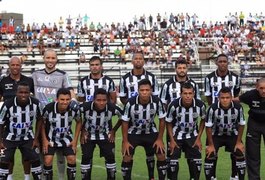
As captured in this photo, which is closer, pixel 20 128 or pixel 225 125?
pixel 20 128

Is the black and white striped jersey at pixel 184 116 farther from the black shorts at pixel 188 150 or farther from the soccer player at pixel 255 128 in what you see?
the soccer player at pixel 255 128

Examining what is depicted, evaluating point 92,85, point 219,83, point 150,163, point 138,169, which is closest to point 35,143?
point 92,85

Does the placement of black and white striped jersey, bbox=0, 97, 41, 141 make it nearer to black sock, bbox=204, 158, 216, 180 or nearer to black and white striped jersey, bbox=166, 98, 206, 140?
black and white striped jersey, bbox=166, 98, 206, 140

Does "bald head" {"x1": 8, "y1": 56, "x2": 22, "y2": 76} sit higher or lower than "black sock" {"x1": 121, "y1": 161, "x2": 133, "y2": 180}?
higher

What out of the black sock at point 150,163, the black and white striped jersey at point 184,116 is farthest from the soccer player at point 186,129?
the black sock at point 150,163

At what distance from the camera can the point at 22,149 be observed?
27.7ft

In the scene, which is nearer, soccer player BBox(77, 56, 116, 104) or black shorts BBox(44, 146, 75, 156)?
black shorts BBox(44, 146, 75, 156)

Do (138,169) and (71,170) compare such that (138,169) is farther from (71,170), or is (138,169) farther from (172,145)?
(71,170)

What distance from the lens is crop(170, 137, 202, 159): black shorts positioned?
28.2ft

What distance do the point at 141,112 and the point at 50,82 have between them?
1466 millimetres

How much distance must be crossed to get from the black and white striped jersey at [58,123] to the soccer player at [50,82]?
0.28 m

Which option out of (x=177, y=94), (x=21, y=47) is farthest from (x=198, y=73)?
(x=177, y=94)

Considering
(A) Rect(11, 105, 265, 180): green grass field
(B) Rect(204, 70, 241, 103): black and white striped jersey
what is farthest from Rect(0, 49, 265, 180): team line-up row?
(A) Rect(11, 105, 265, 180): green grass field

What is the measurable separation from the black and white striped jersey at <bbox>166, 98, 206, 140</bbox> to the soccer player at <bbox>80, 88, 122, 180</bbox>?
83cm
